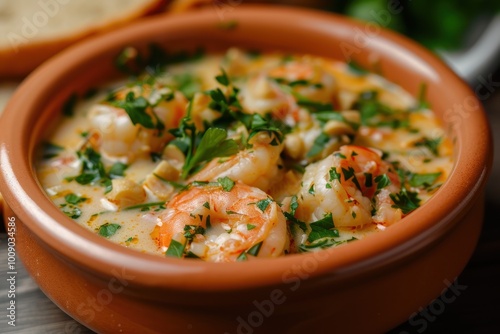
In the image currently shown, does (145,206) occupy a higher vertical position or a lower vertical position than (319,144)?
lower

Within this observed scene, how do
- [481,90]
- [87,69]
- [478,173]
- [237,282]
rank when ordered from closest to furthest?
[237,282] < [478,173] < [87,69] < [481,90]

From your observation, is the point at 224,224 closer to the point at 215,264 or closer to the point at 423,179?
the point at 215,264

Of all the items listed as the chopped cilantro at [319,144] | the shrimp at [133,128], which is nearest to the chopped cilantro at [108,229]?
the shrimp at [133,128]

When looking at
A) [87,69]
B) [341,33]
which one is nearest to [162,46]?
[87,69]

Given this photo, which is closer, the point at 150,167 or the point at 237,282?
the point at 237,282

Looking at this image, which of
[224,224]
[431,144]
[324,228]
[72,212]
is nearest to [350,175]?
[324,228]

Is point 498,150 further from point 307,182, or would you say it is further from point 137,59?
point 137,59
